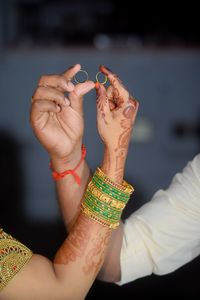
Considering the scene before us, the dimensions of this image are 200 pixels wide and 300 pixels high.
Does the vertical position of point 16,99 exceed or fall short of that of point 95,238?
it exceeds it

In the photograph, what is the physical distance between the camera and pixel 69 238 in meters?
1.20

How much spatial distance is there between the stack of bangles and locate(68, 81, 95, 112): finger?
0.18 meters

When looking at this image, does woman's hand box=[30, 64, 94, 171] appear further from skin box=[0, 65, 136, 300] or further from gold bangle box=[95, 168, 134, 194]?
gold bangle box=[95, 168, 134, 194]

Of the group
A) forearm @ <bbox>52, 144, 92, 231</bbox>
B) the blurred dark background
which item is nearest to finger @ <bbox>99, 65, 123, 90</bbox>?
forearm @ <bbox>52, 144, 92, 231</bbox>

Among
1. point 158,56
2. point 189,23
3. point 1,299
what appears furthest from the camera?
point 189,23

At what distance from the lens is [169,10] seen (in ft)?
12.3

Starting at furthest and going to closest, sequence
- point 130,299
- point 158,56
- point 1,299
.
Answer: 1. point 158,56
2. point 130,299
3. point 1,299

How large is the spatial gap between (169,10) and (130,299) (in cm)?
199

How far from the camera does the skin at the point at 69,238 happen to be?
1148 millimetres

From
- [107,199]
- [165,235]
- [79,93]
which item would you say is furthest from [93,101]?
[107,199]

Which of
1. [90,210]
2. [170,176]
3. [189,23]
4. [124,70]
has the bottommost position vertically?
[170,176]

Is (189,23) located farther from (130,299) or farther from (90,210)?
(90,210)

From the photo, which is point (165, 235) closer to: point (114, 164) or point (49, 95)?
point (114, 164)

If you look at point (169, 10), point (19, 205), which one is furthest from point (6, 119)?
point (169, 10)
